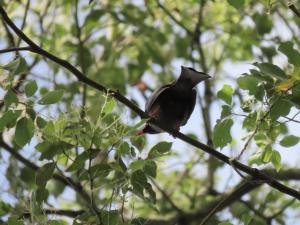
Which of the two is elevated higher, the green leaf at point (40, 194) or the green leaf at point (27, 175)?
the green leaf at point (27, 175)

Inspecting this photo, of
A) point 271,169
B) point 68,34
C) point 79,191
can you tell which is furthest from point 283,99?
point 68,34

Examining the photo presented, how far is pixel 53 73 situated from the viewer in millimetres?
5746

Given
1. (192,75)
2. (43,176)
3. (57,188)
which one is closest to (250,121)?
(192,75)

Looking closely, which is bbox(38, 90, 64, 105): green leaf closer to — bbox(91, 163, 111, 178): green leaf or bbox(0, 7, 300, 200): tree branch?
bbox(0, 7, 300, 200): tree branch

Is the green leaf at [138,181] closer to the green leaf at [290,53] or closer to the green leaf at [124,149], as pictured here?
the green leaf at [124,149]

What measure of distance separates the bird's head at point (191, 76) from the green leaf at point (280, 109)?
956 millimetres

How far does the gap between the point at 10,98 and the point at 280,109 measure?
1.20 metres

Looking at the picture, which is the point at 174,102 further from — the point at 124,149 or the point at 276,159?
the point at 124,149

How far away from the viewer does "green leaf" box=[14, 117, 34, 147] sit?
2.97 meters

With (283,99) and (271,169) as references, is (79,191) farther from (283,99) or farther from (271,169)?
(283,99)

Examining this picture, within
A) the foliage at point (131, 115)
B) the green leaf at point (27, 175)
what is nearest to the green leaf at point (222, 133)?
the foliage at point (131, 115)

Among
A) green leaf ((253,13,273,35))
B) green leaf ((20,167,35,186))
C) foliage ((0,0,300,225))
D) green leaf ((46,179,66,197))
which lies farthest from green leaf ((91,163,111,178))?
green leaf ((253,13,273,35))

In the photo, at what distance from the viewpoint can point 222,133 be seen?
9.93ft

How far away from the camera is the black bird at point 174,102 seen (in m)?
4.11
